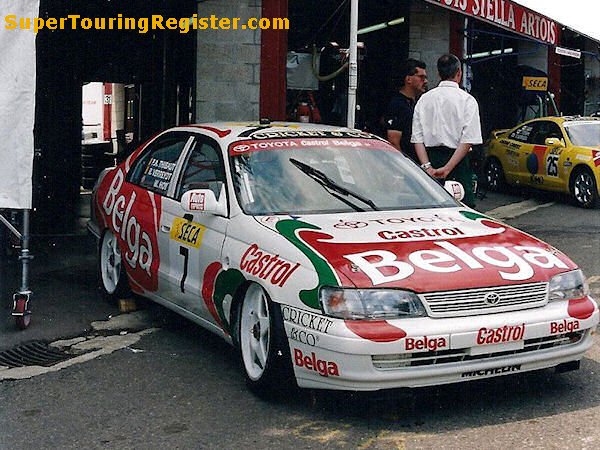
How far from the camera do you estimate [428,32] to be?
15734mm

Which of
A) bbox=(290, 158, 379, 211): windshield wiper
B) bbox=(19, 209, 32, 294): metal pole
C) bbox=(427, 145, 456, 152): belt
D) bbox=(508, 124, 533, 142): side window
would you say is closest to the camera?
bbox=(290, 158, 379, 211): windshield wiper

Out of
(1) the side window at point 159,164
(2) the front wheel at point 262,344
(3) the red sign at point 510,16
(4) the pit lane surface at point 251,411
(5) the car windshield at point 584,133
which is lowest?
(4) the pit lane surface at point 251,411

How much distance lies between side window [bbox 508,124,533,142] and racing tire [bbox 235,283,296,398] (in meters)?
11.4

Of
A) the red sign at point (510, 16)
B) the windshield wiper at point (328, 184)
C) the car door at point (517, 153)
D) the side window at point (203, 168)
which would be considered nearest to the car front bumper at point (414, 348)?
the windshield wiper at point (328, 184)

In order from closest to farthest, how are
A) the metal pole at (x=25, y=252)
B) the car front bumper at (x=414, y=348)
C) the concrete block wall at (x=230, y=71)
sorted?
the car front bumper at (x=414, y=348)
the metal pole at (x=25, y=252)
the concrete block wall at (x=230, y=71)

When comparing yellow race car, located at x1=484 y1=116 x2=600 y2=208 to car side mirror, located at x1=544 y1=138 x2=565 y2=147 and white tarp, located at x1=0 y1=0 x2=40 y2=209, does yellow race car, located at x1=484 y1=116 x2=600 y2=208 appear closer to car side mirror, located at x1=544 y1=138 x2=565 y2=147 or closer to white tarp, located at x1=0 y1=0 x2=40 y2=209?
car side mirror, located at x1=544 y1=138 x2=565 y2=147

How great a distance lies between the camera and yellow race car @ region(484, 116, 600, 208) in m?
14.7

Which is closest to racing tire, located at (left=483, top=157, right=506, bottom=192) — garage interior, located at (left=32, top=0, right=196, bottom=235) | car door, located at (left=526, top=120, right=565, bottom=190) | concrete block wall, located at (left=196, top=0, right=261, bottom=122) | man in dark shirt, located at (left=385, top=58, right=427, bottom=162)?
car door, located at (left=526, top=120, right=565, bottom=190)

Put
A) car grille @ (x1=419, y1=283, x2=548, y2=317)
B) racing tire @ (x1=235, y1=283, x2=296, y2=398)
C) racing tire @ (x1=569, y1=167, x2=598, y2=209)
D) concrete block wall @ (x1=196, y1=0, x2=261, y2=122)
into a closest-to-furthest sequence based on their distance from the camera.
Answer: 1. car grille @ (x1=419, y1=283, x2=548, y2=317)
2. racing tire @ (x1=235, y1=283, x2=296, y2=398)
3. concrete block wall @ (x1=196, y1=0, x2=261, y2=122)
4. racing tire @ (x1=569, y1=167, x2=598, y2=209)

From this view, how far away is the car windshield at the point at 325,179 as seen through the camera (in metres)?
6.01

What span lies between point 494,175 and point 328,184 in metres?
11.3

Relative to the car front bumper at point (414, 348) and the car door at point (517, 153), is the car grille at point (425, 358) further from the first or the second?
the car door at point (517, 153)

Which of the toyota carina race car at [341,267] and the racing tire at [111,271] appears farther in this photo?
the racing tire at [111,271]

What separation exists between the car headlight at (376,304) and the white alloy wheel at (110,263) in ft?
10.1
